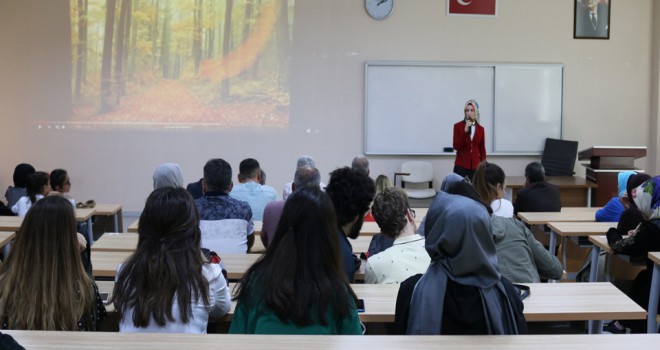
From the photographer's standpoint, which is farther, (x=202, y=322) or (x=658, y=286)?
(x=658, y=286)

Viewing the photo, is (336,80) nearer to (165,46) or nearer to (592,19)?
(165,46)

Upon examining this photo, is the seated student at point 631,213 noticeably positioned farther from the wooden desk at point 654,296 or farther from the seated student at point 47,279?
the seated student at point 47,279

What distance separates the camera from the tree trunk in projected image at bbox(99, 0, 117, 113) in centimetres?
819

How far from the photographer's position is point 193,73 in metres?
8.24

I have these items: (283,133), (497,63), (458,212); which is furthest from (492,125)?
(458,212)

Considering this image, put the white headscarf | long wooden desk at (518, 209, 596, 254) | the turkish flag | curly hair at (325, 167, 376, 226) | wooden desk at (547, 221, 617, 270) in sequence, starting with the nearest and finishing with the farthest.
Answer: the white headscarf < curly hair at (325, 167, 376, 226) < wooden desk at (547, 221, 617, 270) < long wooden desk at (518, 209, 596, 254) < the turkish flag

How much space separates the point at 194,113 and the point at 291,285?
648cm

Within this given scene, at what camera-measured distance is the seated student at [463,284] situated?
2.16 metres

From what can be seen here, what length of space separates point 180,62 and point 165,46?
0.82ft

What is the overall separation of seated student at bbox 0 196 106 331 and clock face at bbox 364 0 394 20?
6.15m

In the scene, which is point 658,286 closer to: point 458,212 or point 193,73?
point 458,212

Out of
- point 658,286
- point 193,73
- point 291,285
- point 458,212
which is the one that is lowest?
point 658,286

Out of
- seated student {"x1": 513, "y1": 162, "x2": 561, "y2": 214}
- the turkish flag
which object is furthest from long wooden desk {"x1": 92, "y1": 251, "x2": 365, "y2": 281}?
the turkish flag

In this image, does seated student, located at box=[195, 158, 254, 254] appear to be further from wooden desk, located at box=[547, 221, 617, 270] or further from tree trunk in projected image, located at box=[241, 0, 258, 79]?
tree trunk in projected image, located at box=[241, 0, 258, 79]
